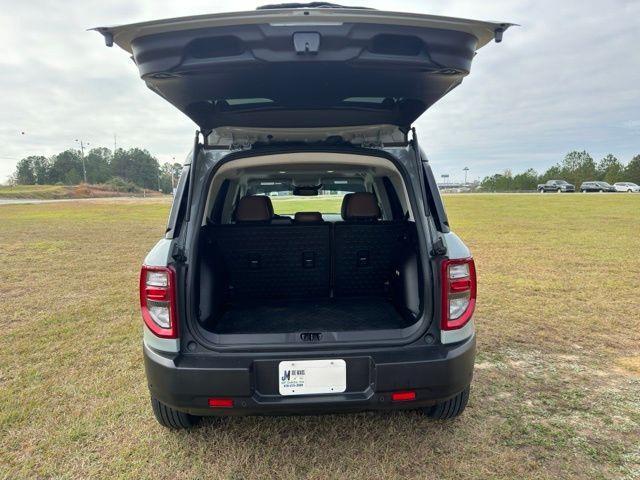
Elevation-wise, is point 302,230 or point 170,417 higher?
point 302,230

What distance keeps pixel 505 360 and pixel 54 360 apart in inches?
141

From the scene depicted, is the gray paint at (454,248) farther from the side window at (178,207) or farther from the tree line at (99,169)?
the tree line at (99,169)

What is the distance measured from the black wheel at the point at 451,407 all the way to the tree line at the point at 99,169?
76434 mm

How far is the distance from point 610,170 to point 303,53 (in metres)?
72.9

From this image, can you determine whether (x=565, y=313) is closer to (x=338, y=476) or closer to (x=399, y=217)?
(x=399, y=217)

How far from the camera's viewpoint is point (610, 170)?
60.0 meters

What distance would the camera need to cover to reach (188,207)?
2.09 meters

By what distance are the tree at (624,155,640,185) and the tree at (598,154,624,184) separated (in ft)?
2.30

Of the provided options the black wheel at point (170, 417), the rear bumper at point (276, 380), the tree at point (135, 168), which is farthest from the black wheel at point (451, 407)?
the tree at point (135, 168)

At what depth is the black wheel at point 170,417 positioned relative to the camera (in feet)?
→ 7.26

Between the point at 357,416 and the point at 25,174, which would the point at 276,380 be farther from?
the point at 25,174

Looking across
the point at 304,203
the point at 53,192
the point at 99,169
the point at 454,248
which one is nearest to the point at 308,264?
the point at 454,248

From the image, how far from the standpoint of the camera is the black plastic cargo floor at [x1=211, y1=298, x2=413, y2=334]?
2.37 metres

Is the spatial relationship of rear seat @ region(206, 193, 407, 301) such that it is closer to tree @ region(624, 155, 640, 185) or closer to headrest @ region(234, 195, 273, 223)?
headrest @ region(234, 195, 273, 223)
